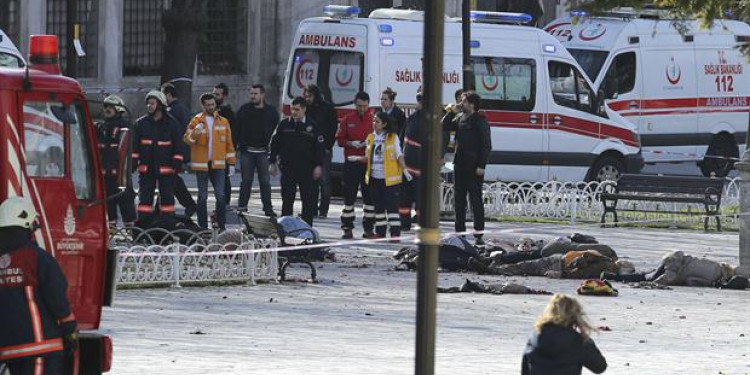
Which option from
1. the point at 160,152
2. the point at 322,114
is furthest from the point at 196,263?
the point at 322,114

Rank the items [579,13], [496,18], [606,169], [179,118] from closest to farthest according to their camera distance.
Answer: [579,13] → [179,118] → [496,18] → [606,169]

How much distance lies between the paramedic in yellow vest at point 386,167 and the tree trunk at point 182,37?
1233cm

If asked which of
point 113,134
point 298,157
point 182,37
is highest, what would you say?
point 182,37

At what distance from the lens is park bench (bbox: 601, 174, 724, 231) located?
76.6 ft

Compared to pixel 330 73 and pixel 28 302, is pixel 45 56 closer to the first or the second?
pixel 28 302

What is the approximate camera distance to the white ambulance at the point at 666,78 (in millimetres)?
31391

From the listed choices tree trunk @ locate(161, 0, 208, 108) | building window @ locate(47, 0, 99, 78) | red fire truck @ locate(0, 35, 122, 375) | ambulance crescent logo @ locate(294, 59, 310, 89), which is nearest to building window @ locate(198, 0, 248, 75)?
building window @ locate(47, 0, 99, 78)

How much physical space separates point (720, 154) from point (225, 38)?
12063mm

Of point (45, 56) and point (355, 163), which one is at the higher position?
point (45, 56)

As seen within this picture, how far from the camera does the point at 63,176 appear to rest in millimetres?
10422

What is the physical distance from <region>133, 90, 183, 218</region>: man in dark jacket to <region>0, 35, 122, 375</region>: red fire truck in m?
8.06

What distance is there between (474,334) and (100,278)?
11.3 ft

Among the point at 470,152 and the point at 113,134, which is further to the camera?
the point at 470,152

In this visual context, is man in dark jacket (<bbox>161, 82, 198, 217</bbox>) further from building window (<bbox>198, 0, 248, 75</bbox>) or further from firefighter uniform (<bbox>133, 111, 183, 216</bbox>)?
building window (<bbox>198, 0, 248, 75</bbox>)
